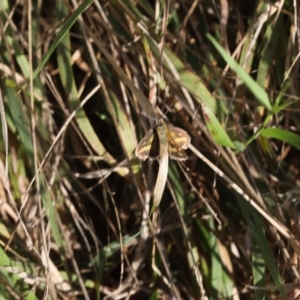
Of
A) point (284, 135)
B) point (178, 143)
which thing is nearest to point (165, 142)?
point (178, 143)

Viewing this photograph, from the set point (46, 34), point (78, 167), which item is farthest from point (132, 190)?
point (46, 34)

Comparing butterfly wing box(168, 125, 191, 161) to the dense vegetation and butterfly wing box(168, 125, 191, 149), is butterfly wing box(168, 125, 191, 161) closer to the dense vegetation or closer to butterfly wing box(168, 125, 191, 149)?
butterfly wing box(168, 125, 191, 149)

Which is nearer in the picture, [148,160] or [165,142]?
[165,142]

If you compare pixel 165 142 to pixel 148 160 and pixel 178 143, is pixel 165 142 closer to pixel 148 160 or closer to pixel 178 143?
pixel 178 143

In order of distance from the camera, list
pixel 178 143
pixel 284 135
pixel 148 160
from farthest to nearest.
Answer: pixel 148 160 → pixel 284 135 → pixel 178 143

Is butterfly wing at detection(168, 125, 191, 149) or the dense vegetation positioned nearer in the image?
butterfly wing at detection(168, 125, 191, 149)

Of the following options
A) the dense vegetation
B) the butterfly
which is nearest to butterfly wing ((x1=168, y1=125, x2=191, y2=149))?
the butterfly

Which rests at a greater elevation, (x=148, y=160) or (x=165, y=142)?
(x=165, y=142)

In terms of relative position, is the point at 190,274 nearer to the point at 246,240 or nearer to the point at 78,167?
the point at 246,240
